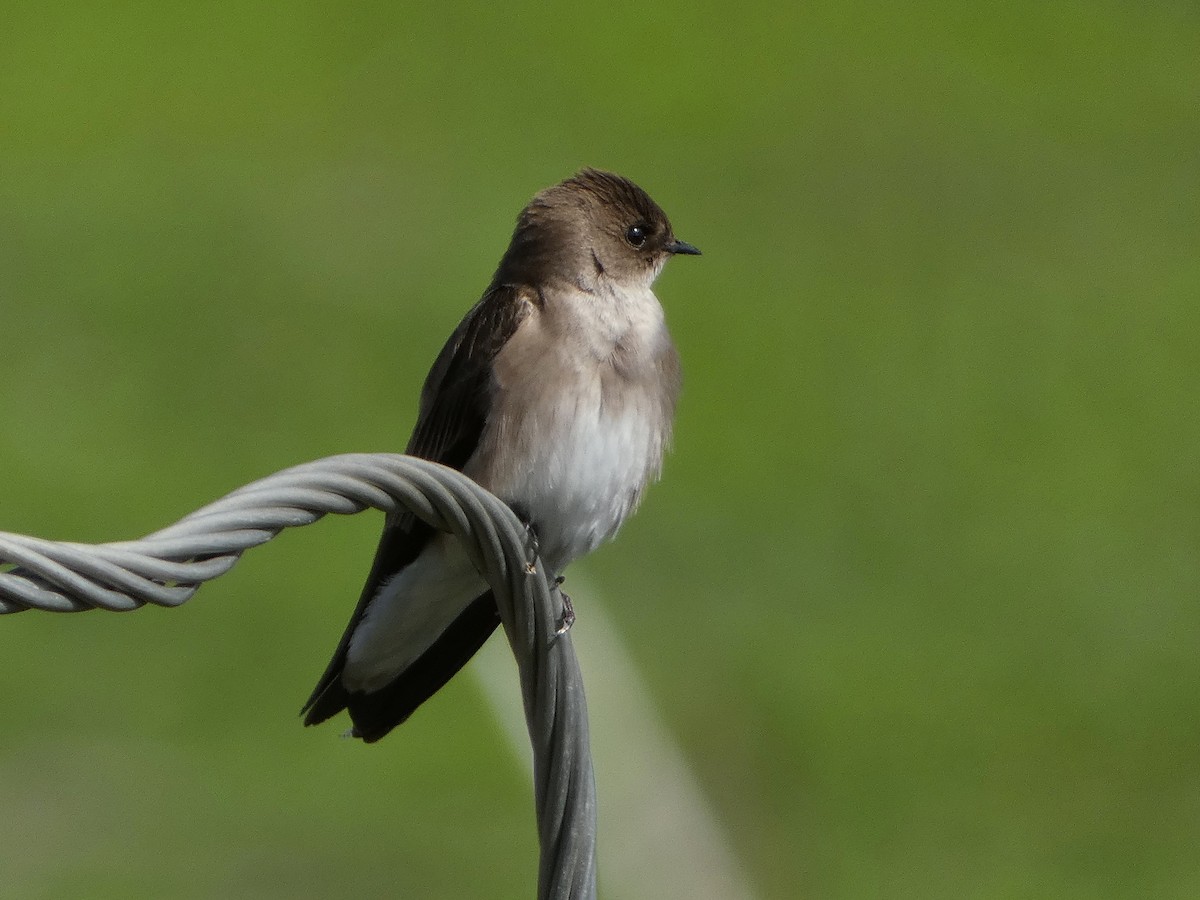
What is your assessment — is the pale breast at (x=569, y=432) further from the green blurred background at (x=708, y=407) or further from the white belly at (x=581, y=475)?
the green blurred background at (x=708, y=407)

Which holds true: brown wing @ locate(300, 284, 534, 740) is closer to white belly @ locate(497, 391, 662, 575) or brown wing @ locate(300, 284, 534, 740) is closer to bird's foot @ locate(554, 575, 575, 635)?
white belly @ locate(497, 391, 662, 575)

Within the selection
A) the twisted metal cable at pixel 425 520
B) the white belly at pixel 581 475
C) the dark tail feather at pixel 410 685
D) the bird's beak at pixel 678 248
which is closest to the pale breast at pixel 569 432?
the white belly at pixel 581 475

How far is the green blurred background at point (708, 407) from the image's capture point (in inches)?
303

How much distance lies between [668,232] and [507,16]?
1039 centimetres

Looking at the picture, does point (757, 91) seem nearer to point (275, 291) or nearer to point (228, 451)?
point (275, 291)

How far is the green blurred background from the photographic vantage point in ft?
25.2

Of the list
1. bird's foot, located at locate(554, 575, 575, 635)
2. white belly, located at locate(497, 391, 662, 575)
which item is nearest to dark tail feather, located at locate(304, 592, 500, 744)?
white belly, located at locate(497, 391, 662, 575)

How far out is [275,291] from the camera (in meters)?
11.4

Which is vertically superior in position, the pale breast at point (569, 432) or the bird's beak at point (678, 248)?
the bird's beak at point (678, 248)

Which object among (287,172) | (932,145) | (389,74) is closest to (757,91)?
(932,145)

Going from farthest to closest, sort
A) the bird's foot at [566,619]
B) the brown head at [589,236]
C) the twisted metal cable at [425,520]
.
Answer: the brown head at [589,236] → the bird's foot at [566,619] → the twisted metal cable at [425,520]

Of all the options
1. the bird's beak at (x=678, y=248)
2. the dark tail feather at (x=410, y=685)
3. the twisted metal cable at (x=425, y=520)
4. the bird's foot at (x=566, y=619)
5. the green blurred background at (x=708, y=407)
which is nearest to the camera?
the twisted metal cable at (x=425, y=520)

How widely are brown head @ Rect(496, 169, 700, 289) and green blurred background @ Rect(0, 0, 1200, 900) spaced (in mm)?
3108

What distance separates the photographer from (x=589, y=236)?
182 inches
